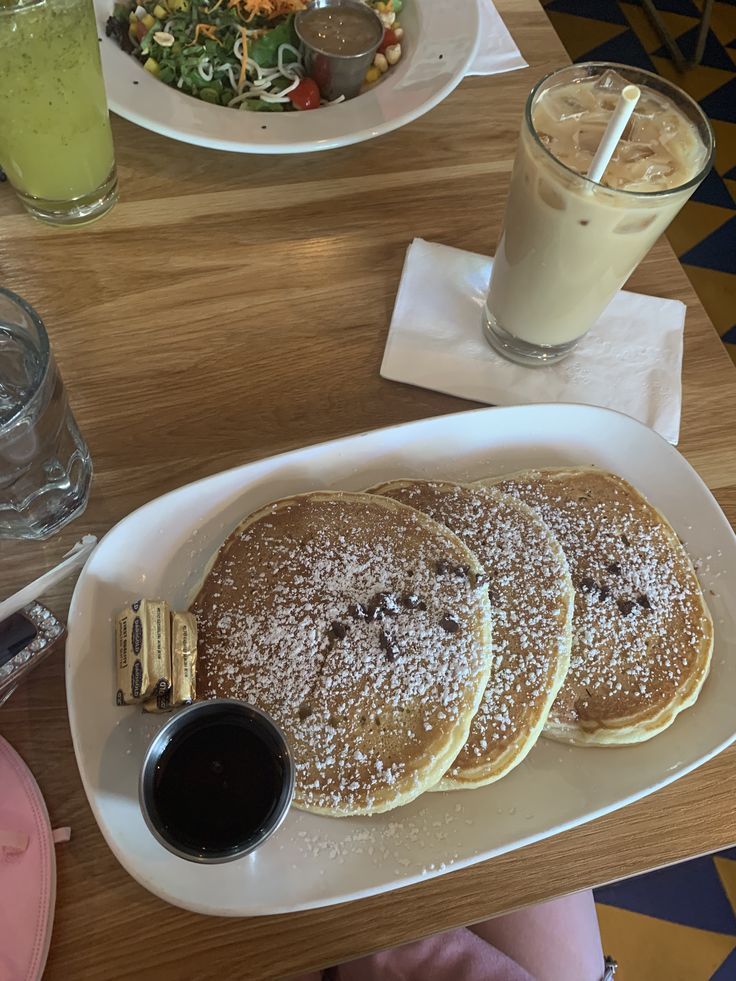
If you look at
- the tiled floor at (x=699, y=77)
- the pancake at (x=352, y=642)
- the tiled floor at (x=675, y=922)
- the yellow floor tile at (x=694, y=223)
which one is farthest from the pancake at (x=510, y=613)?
the yellow floor tile at (x=694, y=223)

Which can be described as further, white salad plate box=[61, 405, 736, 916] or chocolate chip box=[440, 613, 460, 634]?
chocolate chip box=[440, 613, 460, 634]

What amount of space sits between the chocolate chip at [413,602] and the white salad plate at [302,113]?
0.83 metres

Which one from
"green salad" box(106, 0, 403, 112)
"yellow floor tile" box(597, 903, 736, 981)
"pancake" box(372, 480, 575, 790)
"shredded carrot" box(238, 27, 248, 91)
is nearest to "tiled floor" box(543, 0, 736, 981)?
"yellow floor tile" box(597, 903, 736, 981)

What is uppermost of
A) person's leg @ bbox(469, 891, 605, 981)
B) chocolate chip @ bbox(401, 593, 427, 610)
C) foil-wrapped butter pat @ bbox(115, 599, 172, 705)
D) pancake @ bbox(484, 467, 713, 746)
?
foil-wrapped butter pat @ bbox(115, 599, 172, 705)

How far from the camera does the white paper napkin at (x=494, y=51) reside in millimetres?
1588

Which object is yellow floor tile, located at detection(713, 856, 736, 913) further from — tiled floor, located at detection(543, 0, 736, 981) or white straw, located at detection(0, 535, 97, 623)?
white straw, located at detection(0, 535, 97, 623)

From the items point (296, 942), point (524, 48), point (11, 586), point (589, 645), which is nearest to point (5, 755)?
point (11, 586)

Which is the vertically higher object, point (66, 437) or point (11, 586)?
point (66, 437)

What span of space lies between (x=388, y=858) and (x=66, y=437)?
673 mm

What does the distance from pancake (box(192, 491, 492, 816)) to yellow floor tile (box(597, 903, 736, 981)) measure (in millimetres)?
1360

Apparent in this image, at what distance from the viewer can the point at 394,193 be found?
1428mm

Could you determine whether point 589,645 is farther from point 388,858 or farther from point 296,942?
point 296,942

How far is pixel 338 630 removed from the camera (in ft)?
3.12

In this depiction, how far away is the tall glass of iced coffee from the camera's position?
3.29 ft
